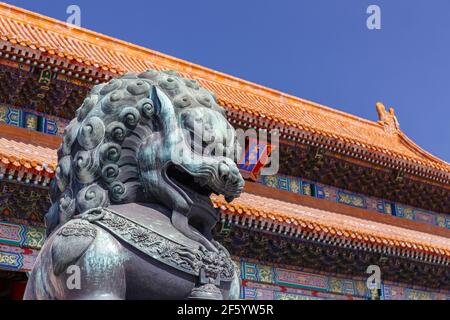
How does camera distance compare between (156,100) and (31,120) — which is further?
(31,120)

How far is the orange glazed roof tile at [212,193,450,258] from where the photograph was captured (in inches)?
428

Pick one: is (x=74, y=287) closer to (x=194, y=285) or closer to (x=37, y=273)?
(x=37, y=273)

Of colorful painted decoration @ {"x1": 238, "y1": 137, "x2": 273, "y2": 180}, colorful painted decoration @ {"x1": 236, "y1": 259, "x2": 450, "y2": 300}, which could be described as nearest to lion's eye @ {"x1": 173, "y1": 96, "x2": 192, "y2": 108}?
colorful painted decoration @ {"x1": 236, "y1": 259, "x2": 450, "y2": 300}

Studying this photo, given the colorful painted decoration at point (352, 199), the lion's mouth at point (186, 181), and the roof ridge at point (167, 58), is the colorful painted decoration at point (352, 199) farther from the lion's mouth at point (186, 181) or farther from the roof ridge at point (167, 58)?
the lion's mouth at point (186, 181)

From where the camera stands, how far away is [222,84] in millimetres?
17734

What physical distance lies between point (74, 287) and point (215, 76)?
51.7 ft

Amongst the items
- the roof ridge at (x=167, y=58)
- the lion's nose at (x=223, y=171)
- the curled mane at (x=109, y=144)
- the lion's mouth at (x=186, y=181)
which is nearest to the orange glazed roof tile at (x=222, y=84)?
the roof ridge at (x=167, y=58)

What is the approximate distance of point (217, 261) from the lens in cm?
255

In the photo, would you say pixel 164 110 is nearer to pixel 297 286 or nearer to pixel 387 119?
pixel 297 286

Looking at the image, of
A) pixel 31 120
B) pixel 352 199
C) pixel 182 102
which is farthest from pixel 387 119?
pixel 182 102

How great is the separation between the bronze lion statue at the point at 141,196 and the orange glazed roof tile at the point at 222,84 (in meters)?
8.67

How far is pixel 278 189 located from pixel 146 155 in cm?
1233

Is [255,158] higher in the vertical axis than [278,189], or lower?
higher

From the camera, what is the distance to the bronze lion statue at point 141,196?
235 cm
